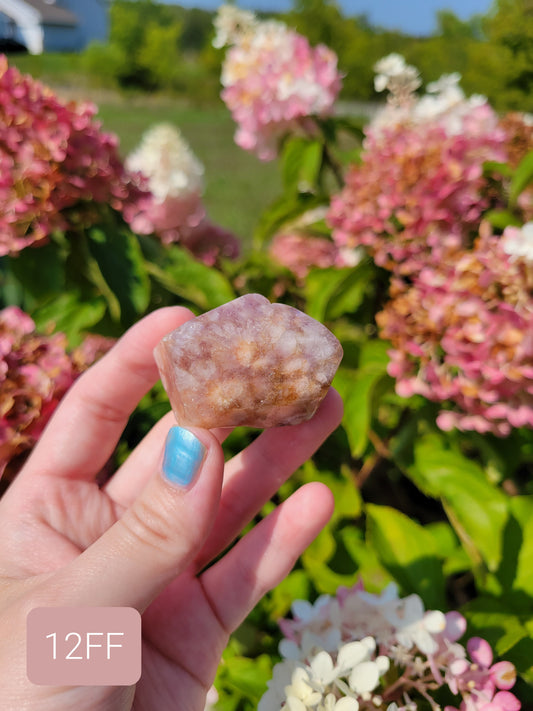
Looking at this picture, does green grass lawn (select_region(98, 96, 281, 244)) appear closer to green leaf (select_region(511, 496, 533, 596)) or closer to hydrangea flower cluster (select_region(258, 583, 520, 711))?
green leaf (select_region(511, 496, 533, 596))

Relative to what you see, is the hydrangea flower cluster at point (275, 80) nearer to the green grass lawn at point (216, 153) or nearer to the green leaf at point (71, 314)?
the green grass lawn at point (216, 153)

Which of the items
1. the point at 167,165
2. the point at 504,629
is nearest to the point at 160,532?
the point at 504,629

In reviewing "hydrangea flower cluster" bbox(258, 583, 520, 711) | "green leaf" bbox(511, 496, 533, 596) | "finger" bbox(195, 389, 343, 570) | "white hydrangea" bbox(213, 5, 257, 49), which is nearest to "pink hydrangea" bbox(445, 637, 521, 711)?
"hydrangea flower cluster" bbox(258, 583, 520, 711)

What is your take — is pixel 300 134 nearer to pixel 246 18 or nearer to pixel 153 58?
pixel 246 18

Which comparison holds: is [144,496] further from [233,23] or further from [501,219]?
[233,23]

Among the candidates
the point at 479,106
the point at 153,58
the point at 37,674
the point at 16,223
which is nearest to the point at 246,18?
the point at 479,106

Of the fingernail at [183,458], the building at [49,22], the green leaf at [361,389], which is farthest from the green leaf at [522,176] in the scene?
the building at [49,22]
